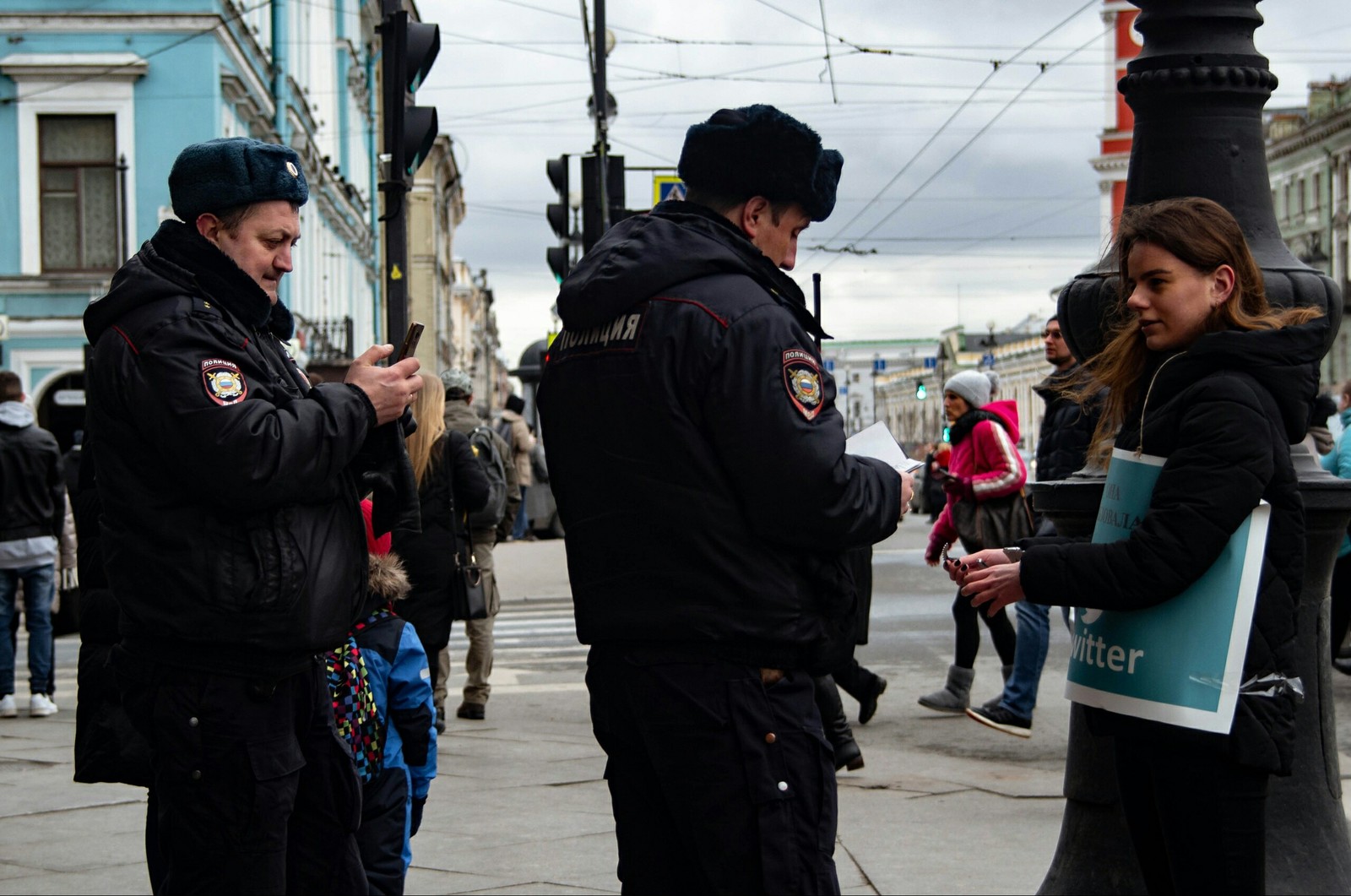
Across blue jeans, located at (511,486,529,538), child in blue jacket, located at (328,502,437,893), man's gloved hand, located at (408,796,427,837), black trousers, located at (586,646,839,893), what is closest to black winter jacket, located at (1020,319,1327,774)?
black trousers, located at (586,646,839,893)

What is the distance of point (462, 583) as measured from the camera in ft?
28.6

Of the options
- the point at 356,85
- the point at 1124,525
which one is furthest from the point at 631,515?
the point at 356,85

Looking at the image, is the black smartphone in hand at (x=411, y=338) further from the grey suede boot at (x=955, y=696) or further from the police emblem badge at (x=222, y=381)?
the grey suede boot at (x=955, y=696)

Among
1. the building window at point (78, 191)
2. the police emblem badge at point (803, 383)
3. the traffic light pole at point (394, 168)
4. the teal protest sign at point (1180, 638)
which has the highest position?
the building window at point (78, 191)

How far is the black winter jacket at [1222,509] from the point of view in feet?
11.3

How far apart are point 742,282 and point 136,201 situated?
22297mm

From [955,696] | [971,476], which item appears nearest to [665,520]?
[971,476]

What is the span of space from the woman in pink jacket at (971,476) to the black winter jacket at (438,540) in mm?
2334

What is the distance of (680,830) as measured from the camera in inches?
127

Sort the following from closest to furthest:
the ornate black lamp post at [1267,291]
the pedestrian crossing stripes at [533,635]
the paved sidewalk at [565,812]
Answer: the ornate black lamp post at [1267,291]
the paved sidewalk at [565,812]
the pedestrian crossing stripes at [533,635]

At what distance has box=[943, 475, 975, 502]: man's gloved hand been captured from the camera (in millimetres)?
9258

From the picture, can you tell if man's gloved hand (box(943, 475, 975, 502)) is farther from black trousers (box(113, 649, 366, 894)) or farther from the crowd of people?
black trousers (box(113, 649, 366, 894))

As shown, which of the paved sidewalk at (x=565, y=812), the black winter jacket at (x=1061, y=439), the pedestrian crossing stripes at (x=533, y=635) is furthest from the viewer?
the pedestrian crossing stripes at (x=533, y=635)

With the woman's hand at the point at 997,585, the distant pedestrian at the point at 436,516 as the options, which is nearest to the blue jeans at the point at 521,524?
the distant pedestrian at the point at 436,516
